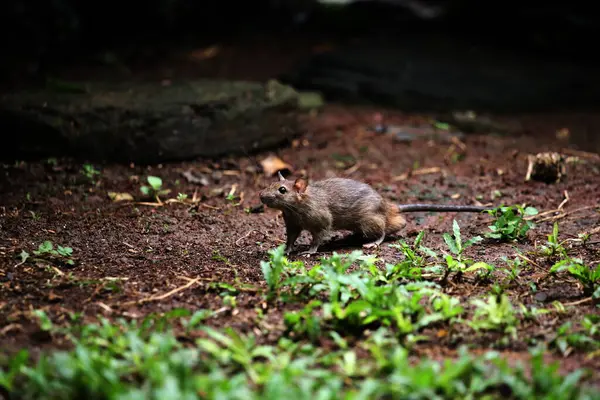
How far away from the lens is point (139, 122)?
24.6 ft

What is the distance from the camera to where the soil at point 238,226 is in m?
4.29

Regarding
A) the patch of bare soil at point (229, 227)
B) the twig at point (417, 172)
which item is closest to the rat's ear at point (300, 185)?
the patch of bare soil at point (229, 227)

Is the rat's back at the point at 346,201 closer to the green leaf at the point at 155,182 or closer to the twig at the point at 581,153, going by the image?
the green leaf at the point at 155,182

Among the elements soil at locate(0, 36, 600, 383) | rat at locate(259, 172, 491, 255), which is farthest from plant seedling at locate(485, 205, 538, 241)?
rat at locate(259, 172, 491, 255)

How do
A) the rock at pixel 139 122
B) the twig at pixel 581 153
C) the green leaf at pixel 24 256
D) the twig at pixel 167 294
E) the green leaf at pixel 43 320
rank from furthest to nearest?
the twig at pixel 581 153
the rock at pixel 139 122
the green leaf at pixel 24 256
the twig at pixel 167 294
the green leaf at pixel 43 320

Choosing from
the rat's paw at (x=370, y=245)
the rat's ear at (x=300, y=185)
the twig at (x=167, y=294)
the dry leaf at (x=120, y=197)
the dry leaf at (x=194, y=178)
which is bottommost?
the dry leaf at (x=120, y=197)

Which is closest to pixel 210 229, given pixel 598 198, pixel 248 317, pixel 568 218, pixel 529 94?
pixel 248 317

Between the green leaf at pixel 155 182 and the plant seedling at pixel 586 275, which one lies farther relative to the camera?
the green leaf at pixel 155 182

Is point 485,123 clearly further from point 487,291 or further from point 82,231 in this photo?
point 82,231

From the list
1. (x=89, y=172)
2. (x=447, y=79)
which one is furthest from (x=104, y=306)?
(x=447, y=79)

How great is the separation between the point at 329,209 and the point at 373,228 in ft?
1.42

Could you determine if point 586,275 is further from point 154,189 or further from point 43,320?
point 154,189

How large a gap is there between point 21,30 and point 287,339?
10.2 m

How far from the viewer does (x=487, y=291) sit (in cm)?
464
